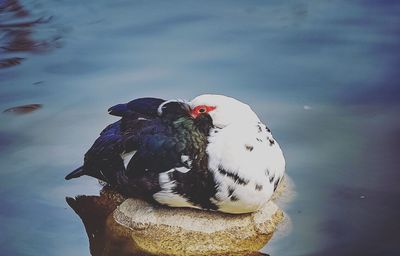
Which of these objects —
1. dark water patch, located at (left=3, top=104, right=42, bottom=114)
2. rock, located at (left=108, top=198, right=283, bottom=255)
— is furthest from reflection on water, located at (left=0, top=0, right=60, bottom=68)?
rock, located at (left=108, top=198, right=283, bottom=255)

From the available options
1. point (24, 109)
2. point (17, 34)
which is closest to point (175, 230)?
point (24, 109)

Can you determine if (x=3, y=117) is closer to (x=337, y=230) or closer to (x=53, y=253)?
(x=53, y=253)

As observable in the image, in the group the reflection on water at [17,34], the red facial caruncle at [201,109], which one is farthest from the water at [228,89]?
the red facial caruncle at [201,109]

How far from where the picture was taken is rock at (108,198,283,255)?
3369mm

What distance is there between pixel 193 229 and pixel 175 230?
9 centimetres

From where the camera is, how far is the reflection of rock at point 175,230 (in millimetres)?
3375

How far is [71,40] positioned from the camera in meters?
5.82

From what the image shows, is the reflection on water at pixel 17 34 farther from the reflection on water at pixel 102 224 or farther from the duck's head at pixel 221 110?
the duck's head at pixel 221 110

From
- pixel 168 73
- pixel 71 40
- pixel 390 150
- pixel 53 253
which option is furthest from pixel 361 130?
pixel 71 40

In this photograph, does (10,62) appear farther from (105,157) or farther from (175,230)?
(175,230)

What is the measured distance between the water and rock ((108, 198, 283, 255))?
4.3 inches

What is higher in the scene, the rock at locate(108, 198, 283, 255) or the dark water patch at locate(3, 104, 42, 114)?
the dark water patch at locate(3, 104, 42, 114)

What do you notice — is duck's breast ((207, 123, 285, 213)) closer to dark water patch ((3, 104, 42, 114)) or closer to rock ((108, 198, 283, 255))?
rock ((108, 198, 283, 255))

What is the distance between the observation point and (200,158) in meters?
3.42
